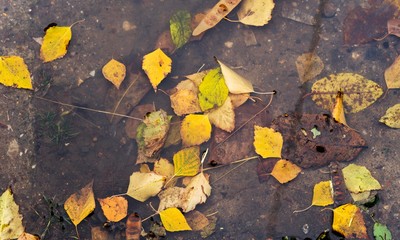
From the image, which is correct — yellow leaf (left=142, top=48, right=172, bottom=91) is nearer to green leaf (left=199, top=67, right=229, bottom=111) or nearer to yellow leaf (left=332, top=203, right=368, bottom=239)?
green leaf (left=199, top=67, right=229, bottom=111)

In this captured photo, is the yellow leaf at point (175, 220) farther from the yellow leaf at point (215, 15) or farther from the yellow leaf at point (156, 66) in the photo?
the yellow leaf at point (215, 15)

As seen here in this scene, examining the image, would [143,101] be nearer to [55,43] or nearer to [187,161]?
[187,161]

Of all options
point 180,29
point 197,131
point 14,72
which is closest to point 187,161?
point 197,131

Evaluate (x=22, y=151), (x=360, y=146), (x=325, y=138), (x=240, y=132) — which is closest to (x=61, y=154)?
(x=22, y=151)

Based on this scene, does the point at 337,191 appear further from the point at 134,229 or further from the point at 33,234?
the point at 33,234

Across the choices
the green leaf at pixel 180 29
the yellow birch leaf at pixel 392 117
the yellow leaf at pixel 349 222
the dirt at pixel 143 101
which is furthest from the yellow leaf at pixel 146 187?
the yellow birch leaf at pixel 392 117
